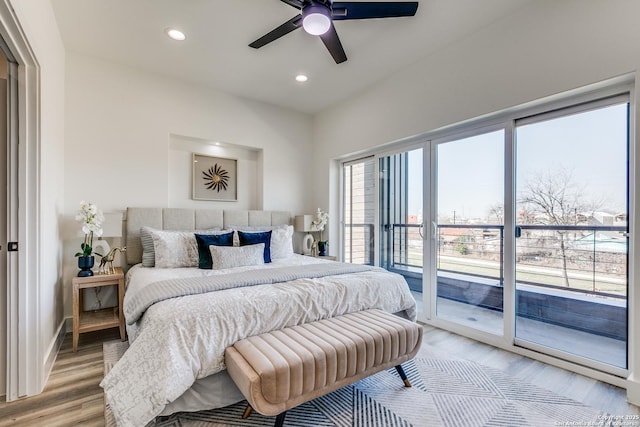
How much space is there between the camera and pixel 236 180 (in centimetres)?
426

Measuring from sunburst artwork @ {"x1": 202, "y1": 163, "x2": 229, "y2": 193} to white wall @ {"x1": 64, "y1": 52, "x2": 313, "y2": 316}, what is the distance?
0.21 meters

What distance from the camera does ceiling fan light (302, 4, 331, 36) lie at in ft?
6.43

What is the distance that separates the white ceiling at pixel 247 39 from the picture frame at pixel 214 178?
0.96m

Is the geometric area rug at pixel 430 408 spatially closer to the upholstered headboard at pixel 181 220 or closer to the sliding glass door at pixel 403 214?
the sliding glass door at pixel 403 214

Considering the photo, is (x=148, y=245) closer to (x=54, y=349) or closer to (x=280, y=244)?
(x=54, y=349)

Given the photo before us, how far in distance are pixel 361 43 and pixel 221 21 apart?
129 centimetres

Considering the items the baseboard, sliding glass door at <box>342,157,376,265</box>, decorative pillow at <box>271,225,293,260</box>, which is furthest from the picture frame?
the baseboard

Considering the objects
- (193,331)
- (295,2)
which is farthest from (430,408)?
(295,2)

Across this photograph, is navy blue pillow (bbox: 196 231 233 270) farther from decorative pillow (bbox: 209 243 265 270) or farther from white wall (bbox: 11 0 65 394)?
white wall (bbox: 11 0 65 394)

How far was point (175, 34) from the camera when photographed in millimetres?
2785

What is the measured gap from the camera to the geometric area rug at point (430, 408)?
174cm

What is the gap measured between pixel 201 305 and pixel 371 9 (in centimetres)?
219

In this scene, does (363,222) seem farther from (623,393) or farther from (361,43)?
(623,393)

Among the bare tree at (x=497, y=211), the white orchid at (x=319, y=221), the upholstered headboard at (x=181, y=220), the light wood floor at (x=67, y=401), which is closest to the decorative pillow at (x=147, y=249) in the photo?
the upholstered headboard at (x=181, y=220)
